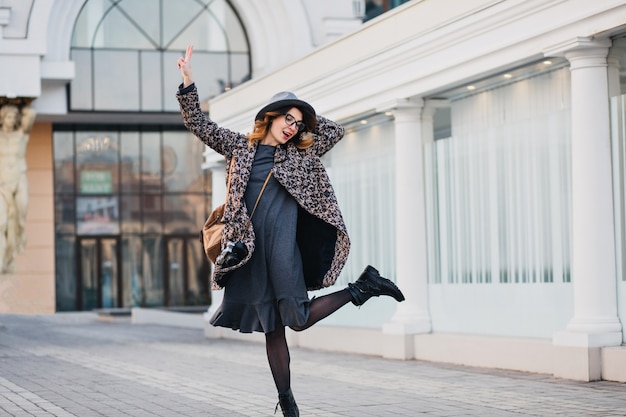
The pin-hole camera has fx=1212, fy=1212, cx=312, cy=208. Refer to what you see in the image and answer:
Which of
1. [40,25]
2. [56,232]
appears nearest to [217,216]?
[40,25]

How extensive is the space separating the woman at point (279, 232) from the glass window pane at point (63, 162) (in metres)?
30.3

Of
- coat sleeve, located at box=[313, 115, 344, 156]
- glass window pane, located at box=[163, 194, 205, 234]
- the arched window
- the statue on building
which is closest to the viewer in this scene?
coat sleeve, located at box=[313, 115, 344, 156]

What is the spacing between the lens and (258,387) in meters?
9.75

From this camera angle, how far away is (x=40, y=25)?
94.9 ft

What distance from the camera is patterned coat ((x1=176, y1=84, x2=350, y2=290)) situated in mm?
6406

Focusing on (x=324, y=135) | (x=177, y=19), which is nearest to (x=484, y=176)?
(x=324, y=135)

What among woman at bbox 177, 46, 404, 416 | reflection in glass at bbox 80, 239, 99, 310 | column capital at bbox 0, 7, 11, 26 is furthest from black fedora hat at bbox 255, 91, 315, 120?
reflection in glass at bbox 80, 239, 99, 310

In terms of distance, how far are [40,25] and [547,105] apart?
2009 cm

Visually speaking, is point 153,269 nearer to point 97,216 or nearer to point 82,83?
point 97,216

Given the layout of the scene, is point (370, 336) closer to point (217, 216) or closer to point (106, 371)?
point (106, 371)

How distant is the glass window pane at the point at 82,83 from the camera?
33.2 m

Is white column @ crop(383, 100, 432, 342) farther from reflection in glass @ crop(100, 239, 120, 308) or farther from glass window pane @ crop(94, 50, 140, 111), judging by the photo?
reflection in glass @ crop(100, 239, 120, 308)

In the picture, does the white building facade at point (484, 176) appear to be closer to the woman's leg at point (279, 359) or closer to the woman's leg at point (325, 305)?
the woman's leg at point (325, 305)

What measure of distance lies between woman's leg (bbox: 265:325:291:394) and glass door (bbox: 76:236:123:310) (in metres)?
30.5
